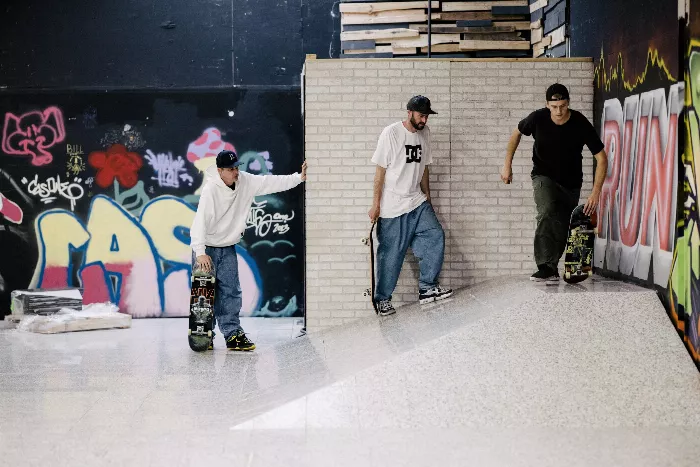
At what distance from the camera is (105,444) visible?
17.1 feet

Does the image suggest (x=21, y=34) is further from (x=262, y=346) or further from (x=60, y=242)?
(x=262, y=346)

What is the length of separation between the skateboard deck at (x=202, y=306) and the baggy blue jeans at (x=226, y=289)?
95 mm

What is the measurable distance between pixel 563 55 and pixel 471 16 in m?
1.31

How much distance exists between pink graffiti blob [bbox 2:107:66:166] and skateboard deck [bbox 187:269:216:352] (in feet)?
13.4

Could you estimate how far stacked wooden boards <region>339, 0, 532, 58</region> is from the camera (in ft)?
34.5

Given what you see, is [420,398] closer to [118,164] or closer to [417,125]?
[417,125]

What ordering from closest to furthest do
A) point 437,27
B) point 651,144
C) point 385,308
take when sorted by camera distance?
point 651,144, point 385,308, point 437,27

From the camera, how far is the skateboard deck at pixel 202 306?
26.1ft

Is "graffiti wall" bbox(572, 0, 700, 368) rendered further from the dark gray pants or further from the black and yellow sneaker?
the black and yellow sneaker

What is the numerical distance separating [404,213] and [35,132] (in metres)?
5.21

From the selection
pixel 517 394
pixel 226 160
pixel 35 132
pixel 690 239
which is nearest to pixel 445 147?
pixel 226 160

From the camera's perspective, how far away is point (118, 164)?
435 inches

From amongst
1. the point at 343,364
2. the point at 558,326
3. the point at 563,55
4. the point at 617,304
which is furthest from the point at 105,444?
the point at 563,55

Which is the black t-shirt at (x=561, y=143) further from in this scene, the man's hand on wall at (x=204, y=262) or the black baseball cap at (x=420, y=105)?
the man's hand on wall at (x=204, y=262)
